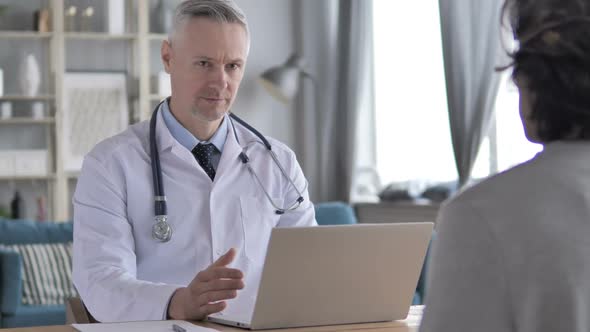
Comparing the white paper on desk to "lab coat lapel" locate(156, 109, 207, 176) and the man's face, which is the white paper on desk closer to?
"lab coat lapel" locate(156, 109, 207, 176)

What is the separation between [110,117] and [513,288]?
5.78 metres

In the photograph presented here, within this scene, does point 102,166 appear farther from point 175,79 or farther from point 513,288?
point 513,288

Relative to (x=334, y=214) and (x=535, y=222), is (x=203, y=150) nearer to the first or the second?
(x=535, y=222)

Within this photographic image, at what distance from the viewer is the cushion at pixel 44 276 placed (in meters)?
4.54

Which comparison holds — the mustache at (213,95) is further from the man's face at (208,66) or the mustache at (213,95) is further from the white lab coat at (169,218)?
the white lab coat at (169,218)

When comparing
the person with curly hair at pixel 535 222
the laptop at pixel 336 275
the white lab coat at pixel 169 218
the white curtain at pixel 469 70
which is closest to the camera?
the person with curly hair at pixel 535 222

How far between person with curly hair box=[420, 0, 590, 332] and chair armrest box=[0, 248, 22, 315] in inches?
152

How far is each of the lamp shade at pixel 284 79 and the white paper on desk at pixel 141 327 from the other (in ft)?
15.0

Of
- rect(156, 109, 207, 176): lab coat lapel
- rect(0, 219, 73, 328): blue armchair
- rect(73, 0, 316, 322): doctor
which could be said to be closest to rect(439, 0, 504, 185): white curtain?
rect(0, 219, 73, 328): blue armchair

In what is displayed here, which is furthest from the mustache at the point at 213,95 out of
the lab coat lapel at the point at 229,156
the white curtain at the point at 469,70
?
the white curtain at the point at 469,70

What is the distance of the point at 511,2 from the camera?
0.86 metres

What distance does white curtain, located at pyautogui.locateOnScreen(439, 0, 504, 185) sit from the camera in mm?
5012

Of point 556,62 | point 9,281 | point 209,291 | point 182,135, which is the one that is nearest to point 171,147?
point 182,135

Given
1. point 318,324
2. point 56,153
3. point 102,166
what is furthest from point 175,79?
point 56,153
